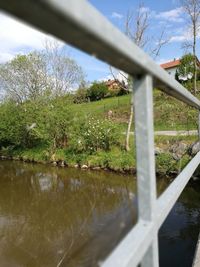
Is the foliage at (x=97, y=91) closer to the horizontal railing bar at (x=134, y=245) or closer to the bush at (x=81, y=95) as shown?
the bush at (x=81, y=95)

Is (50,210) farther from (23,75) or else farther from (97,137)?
(23,75)

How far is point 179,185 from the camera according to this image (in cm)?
167

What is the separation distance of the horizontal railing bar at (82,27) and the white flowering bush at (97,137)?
14.7 m

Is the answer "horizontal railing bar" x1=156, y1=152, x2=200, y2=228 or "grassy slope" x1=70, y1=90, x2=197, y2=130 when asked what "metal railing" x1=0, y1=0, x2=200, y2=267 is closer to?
"horizontal railing bar" x1=156, y1=152, x2=200, y2=228

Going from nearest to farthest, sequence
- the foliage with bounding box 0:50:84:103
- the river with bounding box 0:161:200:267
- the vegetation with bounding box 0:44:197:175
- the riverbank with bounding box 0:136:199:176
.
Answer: the river with bounding box 0:161:200:267 < the riverbank with bounding box 0:136:199:176 < the vegetation with bounding box 0:44:197:175 < the foliage with bounding box 0:50:84:103

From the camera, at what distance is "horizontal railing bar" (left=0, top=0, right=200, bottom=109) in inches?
18.7

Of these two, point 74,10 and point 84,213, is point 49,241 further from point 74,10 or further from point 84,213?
point 74,10

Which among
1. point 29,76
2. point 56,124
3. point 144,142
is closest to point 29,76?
point 29,76

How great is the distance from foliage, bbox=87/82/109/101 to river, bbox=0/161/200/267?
2257 centimetres

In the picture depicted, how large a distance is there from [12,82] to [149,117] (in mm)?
28043

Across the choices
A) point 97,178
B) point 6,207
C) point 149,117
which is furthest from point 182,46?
point 149,117

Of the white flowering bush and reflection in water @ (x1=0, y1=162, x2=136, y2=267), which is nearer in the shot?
reflection in water @ (x1=0, y1=162, x2=136, y2=267)

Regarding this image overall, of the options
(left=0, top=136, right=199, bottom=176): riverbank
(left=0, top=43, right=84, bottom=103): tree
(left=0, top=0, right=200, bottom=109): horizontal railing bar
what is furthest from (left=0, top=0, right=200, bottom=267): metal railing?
(left=0, top=43, right=84, bottom=103): tree

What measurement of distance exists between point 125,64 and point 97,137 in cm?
1478
